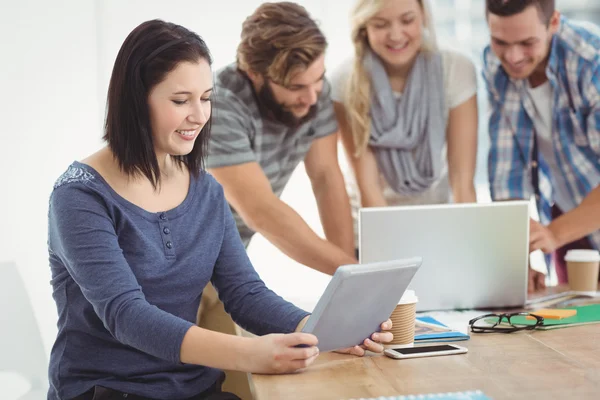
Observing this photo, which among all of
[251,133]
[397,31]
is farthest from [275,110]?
[397,31]

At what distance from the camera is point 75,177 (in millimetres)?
1372

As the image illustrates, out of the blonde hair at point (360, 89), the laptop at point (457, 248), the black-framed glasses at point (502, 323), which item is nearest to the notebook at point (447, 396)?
the black-framed glasses at point (502, 323)

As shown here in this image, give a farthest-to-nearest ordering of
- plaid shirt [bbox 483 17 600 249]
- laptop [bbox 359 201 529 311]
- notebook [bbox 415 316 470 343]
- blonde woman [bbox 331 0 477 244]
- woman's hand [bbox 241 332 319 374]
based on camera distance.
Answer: blonde woman [bbox 331 0 477 244]
plaid shirt [bbox 483 17 600 249]
laptop [bbox 359 201 529 311]
notebook [bbox 415 316 470 343]
woman's hand [bbox 241 332 319 374]

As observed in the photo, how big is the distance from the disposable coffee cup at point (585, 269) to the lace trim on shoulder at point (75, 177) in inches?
50.3

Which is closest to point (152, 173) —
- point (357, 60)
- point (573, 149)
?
point (357, 60)

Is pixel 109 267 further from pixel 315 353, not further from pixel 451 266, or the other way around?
pixel 451 266

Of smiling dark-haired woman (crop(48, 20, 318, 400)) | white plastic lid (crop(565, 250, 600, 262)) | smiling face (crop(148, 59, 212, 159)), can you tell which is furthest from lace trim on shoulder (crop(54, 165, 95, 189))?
white plastic lid (crop(565, 250, 600, 262))

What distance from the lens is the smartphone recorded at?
141 cm

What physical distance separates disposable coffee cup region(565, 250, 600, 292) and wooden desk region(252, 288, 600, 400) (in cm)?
49

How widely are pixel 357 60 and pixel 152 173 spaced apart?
51.0 inches

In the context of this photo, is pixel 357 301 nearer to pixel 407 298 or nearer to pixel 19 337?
pixel 407 298

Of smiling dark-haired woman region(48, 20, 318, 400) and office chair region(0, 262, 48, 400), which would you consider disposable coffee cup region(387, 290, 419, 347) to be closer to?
smiling dark-haired woman region(48, 20, 318, 400)

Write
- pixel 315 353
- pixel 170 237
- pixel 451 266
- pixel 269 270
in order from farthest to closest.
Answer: pixel 269 270 < pixel 451 266 < pixel 170 237 < pixel 315 353

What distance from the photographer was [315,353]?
1277mm
